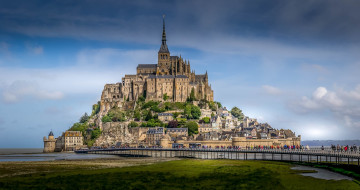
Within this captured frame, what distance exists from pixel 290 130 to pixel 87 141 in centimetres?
6553

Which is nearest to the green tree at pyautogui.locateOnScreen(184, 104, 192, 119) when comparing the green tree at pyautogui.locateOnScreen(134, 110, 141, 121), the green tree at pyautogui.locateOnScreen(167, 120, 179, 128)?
the green tree at pyautogui.locateOnScreen(167, 120, 179, 128)

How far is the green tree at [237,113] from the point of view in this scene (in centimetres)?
18443

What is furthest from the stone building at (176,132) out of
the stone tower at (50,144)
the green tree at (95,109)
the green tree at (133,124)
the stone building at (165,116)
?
the green tree at (95,109)

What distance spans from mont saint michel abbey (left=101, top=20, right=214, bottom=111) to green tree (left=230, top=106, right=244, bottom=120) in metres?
17.6

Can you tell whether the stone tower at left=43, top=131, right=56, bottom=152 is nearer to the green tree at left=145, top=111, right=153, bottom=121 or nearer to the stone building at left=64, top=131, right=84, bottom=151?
the stone building at left=64, top=131, right=84, bottom=151

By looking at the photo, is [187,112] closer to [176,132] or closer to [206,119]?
[206,119]

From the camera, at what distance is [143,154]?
4395 inches

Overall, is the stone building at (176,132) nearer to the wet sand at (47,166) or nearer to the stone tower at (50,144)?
the stone tower at (50,144)

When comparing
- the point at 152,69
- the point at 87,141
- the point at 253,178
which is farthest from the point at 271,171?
the point at 152,69

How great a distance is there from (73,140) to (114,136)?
42.9ft

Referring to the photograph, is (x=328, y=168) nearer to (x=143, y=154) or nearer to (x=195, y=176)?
(x=195, y=176)

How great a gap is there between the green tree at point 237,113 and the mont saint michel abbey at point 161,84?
17620 millimetres

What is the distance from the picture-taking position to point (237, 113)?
18512cm

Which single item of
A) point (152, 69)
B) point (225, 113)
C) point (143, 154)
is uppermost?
point (152, 69)
